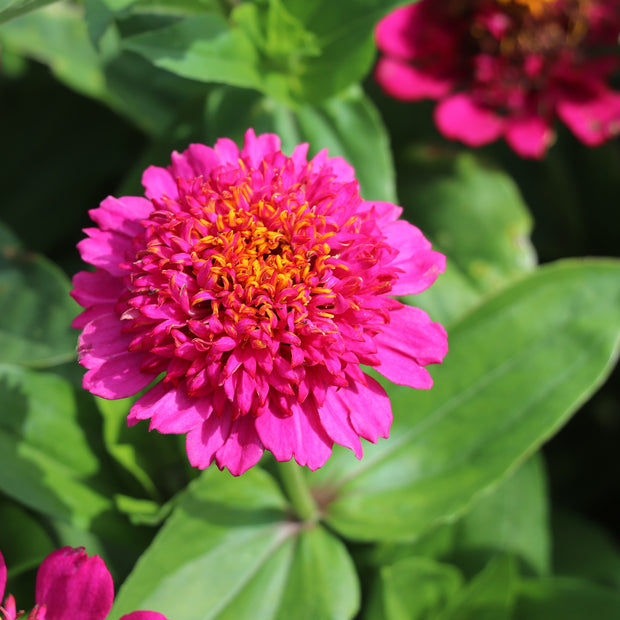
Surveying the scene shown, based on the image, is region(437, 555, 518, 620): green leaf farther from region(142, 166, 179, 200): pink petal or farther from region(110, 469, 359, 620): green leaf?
region(142, 166, 179, 200): pink petal

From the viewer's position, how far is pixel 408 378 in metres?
0.54

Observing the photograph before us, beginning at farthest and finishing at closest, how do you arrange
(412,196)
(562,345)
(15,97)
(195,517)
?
(15,97), (412,196), (562,345), (195,517)

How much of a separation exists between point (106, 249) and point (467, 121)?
0.51 metres

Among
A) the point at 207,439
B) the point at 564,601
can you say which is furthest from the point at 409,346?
the point at 564,601

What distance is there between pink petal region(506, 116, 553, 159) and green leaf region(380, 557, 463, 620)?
0.47 meters

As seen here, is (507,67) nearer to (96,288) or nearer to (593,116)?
(593,116)

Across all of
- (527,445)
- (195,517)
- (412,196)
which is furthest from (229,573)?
(412,196)

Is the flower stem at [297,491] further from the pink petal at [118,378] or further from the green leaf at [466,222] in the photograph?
the green leaf at [466,222]

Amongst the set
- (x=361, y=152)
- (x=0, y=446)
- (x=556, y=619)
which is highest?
(x=361, y=152)

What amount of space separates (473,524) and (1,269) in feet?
1.95

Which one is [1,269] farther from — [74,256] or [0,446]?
[0,446]

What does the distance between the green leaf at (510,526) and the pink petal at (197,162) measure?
48 centimetres

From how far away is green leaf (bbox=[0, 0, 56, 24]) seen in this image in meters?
0.50

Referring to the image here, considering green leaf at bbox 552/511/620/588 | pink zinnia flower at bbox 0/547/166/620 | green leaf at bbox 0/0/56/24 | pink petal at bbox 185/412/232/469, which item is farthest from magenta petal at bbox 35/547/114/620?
green leaf at bbox 552/511/620/588
